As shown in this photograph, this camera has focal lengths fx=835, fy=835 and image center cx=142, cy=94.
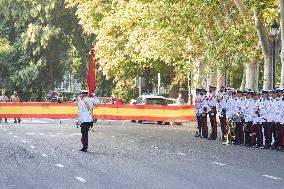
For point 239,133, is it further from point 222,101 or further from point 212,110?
point 212,110

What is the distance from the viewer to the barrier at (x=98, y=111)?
44531 millimetres

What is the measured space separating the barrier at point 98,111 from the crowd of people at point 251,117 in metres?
14.5

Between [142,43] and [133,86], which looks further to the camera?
[133,86]

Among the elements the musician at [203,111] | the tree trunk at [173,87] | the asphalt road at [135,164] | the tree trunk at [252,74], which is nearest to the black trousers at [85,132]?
the asphalt road at [135,164]

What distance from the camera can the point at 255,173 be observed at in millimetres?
16703

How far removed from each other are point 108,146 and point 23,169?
790cm

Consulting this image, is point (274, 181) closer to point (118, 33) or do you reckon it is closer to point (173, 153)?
point (173, 153)

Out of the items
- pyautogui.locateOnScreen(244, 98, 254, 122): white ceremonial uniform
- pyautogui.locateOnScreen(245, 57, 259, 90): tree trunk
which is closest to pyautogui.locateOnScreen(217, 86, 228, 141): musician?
pyautogui.locateOnScreen(244, 98, 254, 122): white ceremonial uniform

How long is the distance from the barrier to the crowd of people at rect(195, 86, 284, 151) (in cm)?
1445

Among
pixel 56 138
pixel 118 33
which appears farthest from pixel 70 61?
pixel 56 138

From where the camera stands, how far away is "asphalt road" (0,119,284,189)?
1478 centimetres

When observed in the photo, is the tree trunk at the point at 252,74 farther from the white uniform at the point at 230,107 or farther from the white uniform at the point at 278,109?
the white uniform at the point at 278,109

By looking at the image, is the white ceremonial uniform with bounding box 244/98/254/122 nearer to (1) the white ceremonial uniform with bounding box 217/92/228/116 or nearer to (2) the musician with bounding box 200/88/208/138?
(1) the white ceremonial uniform with bounding box 217/92/228/116

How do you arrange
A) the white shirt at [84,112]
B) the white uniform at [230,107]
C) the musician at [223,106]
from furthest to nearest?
the musician at [223,106]
the white uniform at [230,107]
the white shirt at [84,112]
